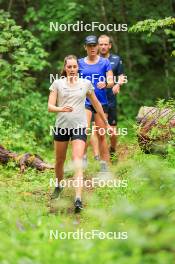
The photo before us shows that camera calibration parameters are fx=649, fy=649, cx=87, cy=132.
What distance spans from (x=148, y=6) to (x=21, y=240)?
12.5 metres

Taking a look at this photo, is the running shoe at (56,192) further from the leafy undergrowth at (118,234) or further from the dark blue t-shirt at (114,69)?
the dark blue t-shirt at (114,69)

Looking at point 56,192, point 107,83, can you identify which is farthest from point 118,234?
point 107,83

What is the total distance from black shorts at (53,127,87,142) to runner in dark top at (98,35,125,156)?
2.65 m

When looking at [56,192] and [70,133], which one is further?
[56,192]

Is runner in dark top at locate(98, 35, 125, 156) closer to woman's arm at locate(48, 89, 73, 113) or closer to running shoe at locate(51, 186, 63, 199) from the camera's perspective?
running shoe at locate(51, 186, 63, 199)

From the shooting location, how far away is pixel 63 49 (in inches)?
751

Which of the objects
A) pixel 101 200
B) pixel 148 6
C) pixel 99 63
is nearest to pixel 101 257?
pixel 101 200

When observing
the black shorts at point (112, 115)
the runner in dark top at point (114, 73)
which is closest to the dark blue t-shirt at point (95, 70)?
the runner in dark top at point (114, 73)

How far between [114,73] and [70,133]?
3.20 m

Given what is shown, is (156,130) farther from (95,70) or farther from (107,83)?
(95,70)

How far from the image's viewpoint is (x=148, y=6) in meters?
16.6

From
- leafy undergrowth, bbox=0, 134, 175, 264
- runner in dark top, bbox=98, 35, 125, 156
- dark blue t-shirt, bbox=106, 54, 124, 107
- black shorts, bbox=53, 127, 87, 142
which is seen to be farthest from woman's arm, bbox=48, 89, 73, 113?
dark blue t-shirt, bbox=106, 54, 124, 107

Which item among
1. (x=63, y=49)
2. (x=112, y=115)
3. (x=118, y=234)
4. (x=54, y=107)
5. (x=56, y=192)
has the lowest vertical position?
(x=56, y=192)

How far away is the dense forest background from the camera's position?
13570 mm
